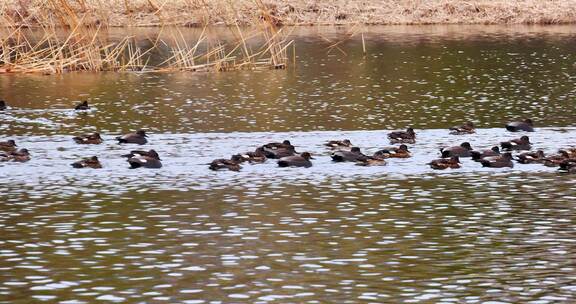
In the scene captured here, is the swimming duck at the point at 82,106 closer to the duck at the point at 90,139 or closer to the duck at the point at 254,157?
the duck at the point at 90,139

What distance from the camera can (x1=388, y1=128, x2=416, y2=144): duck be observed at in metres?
33.3

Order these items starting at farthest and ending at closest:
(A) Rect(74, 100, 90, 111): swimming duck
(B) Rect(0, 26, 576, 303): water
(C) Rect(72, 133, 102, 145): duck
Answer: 1. (A) Rect(74, 100, 90, 111): swimming duck
2. (C) Rect(72, 133, 102, 145): duck
3. (B) Rect(0, 26, 576, 303): water

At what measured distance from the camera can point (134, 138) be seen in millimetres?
33438

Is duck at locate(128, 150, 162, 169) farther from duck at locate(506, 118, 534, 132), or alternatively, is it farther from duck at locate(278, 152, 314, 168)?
duck at locate(506, 118, 534, 132)

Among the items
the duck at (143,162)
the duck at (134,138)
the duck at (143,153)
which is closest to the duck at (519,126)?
the duck at (134,138)

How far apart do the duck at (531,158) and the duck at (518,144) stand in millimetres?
1642

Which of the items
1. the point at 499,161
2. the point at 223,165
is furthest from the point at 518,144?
the point at 223,165

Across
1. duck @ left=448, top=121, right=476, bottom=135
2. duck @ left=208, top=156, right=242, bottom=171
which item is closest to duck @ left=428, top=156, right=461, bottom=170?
duck @ left=208, top=156, right=242, bottom=171

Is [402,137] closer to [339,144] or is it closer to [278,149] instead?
[339,144]

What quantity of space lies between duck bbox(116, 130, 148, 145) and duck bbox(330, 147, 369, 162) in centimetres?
532

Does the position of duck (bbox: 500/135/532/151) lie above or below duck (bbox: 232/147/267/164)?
below

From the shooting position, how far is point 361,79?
49.8 metres

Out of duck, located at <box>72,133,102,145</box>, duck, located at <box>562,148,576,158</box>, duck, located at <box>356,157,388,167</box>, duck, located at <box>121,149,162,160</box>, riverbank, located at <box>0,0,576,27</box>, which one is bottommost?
riverbank, located at <box>0,0,576,27</box>

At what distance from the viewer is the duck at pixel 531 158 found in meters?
30.5
